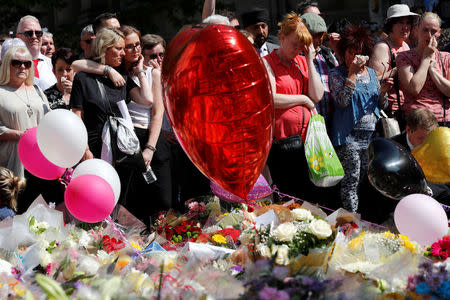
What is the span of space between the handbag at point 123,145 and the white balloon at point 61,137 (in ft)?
2.62

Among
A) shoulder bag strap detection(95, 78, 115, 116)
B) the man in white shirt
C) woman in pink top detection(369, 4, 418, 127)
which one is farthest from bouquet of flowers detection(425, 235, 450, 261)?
the man in white shirt

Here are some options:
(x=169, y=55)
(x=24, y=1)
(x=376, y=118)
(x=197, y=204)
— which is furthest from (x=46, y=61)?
(x=24, y=1)

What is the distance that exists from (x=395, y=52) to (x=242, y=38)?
3333mm

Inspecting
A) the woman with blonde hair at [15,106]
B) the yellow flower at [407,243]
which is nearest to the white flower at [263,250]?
the yellow flower at [407,243]

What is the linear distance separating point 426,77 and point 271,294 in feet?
12.7

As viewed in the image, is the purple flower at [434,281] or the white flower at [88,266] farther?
the white flower at [88,266]

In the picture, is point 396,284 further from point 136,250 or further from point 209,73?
point 136,250

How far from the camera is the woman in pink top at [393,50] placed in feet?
17.8

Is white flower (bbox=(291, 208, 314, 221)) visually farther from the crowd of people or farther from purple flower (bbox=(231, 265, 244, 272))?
the crowd of people

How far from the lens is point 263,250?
8.91ft

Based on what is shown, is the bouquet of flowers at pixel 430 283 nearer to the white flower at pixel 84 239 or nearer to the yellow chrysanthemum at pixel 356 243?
the yellow chrysanthemum at pixel 356 243

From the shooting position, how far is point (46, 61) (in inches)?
230

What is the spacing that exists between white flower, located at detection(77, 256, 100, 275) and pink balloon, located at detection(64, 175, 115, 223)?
0.40 metres

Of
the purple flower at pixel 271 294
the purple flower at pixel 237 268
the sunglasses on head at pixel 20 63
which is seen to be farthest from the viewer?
the sunglasses on head at pixel 20 63
